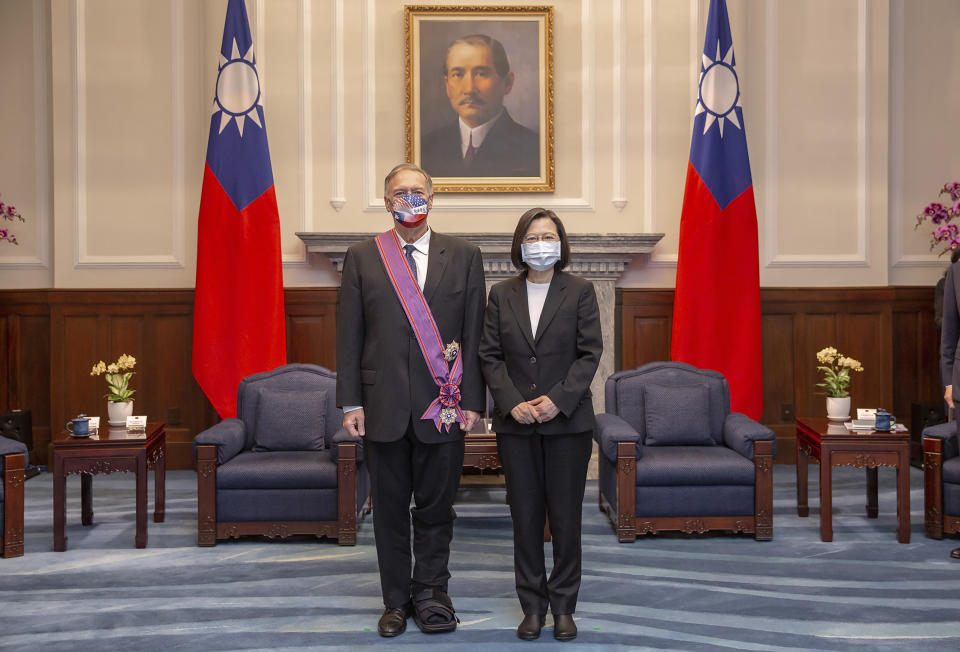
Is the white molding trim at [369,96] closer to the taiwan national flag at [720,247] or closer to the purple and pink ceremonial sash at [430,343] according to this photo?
the taiwan national flag at [720,247]

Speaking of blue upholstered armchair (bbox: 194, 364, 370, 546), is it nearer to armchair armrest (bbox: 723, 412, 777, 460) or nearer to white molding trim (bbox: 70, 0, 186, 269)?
armchair armrest (bbox: 723, 412, 777, 460)

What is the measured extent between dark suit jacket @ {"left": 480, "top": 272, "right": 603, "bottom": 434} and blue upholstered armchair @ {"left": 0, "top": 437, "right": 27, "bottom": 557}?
8.61ft

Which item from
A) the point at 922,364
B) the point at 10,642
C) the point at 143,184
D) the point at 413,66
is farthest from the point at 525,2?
the point at 10,642

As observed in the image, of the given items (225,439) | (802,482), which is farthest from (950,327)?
(225,439)

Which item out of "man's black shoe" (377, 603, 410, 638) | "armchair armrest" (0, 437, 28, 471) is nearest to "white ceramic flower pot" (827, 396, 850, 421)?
"man's black shoe" (377, 603, 410, 638)

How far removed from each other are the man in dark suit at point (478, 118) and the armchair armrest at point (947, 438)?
3.28m

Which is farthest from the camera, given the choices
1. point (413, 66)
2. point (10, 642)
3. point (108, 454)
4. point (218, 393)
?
point (413, 66)

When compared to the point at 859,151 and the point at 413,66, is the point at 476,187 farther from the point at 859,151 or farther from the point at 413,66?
the point at 859,151

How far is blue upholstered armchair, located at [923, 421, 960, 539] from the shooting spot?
4430 millimetres

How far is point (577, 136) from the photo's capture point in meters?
6.46

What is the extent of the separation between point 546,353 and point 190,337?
4138 millimetres

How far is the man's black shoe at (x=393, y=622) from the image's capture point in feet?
10.6

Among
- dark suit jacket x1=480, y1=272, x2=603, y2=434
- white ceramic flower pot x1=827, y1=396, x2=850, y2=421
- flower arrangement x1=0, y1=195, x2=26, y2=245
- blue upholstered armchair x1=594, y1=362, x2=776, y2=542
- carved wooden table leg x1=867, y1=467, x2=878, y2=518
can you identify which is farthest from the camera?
flower arrangement x1=0, y1=195, x2=26, y2=245

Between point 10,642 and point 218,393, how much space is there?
2.82m
